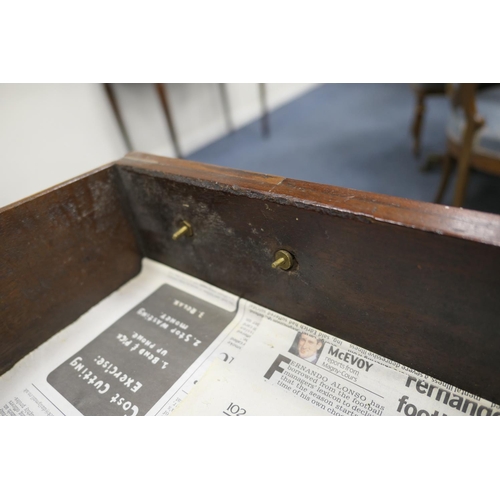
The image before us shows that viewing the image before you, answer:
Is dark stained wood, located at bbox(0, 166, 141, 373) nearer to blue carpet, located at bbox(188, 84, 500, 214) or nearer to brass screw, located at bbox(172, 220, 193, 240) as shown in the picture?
brass screw, located at bbox(172, 220, 193, 240)

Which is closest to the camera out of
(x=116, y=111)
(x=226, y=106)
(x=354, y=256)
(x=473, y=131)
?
(x=354, y=256)

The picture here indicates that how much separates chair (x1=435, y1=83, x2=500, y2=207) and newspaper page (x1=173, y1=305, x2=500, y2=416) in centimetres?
85

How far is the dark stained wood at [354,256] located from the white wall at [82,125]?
1.31 ft

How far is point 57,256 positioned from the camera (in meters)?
0.57

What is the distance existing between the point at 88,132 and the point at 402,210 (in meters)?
1.45

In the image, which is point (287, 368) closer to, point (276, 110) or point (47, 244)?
point (47, 244)

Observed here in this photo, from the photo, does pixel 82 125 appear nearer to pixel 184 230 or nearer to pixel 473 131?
pixel 184 230

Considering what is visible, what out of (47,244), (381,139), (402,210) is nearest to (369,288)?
(402,210)

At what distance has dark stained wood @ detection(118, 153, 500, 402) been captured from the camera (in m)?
0.37

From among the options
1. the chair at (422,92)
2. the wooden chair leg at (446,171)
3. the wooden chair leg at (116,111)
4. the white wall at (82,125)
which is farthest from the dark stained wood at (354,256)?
the chair at (422,92)

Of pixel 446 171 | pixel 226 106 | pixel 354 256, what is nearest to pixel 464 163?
pixel 446 171

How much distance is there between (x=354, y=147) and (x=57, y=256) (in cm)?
180

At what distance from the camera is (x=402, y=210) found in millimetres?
389

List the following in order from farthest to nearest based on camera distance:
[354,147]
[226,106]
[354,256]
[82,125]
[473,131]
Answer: [226,106], [354,147], [82,125], [473,131], [354,256]
